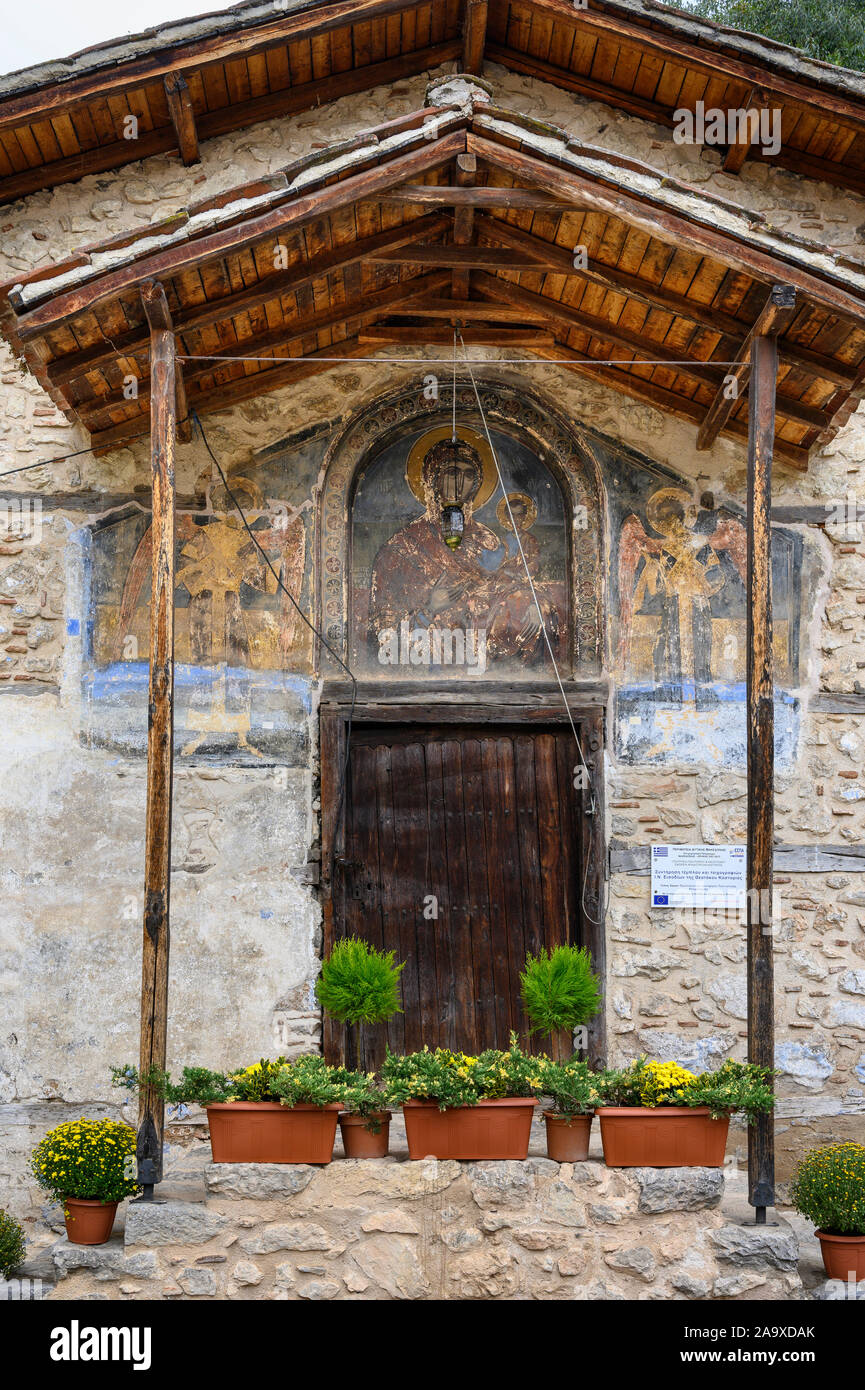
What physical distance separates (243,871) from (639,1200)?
3.11 metres

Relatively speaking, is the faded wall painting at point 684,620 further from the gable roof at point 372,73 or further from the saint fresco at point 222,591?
the gable roof at point 372,73

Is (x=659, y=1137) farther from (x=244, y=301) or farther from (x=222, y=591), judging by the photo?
(x=244, y=301)

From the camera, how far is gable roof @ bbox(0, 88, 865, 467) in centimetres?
616

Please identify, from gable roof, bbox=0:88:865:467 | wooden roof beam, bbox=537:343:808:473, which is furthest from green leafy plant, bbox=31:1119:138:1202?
wooden roof beam, bbox=537:343:808:473

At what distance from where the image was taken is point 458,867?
809 cm

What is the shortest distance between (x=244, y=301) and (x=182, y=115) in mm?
1795

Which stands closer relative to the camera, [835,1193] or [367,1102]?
[367,1102]

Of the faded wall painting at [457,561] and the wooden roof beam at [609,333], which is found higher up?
the wooden roof beam at [609,333]

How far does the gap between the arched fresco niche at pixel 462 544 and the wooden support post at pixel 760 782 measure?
197 cm

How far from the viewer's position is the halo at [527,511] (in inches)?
332

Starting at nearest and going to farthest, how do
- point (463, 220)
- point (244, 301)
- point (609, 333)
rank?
1. point (244, 301)
2. point (463, 220)
3. point (609, 333)

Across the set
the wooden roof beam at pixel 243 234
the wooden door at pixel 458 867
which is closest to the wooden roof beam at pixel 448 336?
the wooden roof beam at pixel 243 234

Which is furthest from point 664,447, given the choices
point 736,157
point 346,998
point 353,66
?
point 346,998

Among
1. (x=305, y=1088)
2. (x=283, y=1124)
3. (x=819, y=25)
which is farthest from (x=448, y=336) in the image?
(x=819, y=25)
